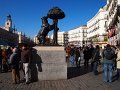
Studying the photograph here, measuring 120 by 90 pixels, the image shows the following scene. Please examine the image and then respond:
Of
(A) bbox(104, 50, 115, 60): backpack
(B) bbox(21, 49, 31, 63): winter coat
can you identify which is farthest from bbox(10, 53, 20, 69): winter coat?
(A) bbox(104, 50, 115, 60): backpack

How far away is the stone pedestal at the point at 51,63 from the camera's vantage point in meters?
13.8

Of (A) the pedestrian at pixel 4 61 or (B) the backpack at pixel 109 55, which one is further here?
(A) the pedestrian at pixel 4 61

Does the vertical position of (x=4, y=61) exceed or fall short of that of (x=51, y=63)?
it falls short

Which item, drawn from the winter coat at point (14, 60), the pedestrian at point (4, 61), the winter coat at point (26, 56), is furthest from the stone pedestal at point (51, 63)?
the pedestrian at point (4, 61)

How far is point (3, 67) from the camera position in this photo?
1928cm

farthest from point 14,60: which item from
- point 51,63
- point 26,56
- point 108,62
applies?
point 108,62

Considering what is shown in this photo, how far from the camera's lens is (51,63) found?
45.6 feet

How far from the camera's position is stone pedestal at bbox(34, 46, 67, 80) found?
542 inches

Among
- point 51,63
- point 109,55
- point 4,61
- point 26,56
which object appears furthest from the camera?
point 4,61

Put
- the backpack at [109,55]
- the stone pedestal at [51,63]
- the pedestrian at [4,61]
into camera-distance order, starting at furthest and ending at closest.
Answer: the pedestrian at [4,61] → the stone pedestal at [51,63] → the backpack at [109,55]

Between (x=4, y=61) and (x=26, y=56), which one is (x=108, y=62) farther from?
(x=4, y=61)

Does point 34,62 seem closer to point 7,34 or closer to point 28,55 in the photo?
point 28,55

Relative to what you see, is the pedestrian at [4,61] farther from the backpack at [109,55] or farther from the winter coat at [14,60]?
the backpack at [109,55]

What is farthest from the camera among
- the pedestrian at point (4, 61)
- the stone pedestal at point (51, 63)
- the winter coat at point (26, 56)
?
the pedestrian at point (4, 61)
